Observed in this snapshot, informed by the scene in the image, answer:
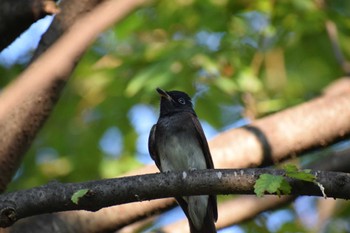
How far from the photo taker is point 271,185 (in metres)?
3.38

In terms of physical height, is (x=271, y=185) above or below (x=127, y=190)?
below

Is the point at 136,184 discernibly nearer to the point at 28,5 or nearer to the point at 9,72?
the point at 28,5

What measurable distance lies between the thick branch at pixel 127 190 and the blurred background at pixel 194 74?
92.9 inches

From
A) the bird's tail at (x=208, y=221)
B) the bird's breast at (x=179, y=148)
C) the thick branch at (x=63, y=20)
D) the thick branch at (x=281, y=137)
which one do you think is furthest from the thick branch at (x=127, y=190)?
the bird's breast at (x=179, y=148)

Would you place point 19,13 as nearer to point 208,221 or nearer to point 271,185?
point 208,221

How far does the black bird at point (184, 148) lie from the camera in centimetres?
553

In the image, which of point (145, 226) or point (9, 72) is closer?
point (145, 226)

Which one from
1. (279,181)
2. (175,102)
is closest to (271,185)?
(279,181)

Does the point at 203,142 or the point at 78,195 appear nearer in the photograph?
the point at 78,195

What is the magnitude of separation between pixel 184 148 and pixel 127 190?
2.25 m

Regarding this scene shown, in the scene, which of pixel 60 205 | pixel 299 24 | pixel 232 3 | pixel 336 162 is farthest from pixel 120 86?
pixel 60 205

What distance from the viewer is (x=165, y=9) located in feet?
21.7

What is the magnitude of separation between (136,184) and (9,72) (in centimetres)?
301

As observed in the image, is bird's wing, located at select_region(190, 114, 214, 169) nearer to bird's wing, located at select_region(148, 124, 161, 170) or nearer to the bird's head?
the bird's head
